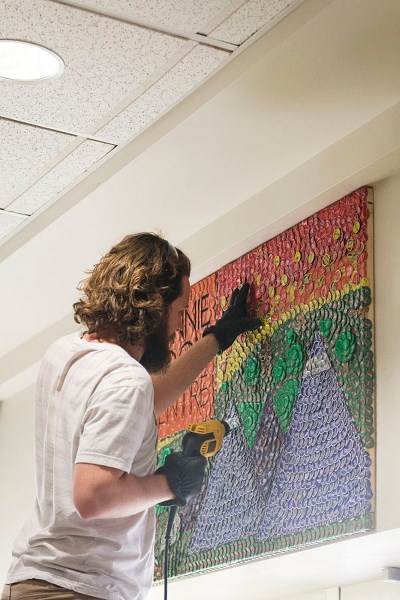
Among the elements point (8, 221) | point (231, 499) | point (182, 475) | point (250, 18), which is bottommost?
point (182, 475)

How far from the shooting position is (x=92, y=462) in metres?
1.89

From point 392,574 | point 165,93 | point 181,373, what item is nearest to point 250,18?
point 165,93

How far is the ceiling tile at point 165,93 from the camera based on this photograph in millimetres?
2588

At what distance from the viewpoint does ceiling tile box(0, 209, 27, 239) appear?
356 centimetres

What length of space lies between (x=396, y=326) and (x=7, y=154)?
52.6 inches

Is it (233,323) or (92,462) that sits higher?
(233,323)

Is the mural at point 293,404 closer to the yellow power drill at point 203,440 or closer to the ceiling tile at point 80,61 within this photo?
the yellow power drill at point 203,440

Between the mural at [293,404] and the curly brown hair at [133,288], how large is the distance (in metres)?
0.47

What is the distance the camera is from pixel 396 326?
2.44 metres

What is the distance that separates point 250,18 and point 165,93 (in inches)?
16.5

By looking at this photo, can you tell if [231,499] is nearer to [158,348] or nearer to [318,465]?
[318,465]

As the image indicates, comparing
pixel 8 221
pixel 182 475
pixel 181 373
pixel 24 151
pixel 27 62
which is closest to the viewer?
pixel 182 475

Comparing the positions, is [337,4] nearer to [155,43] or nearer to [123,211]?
[155,43]

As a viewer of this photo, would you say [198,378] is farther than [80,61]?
Yes
